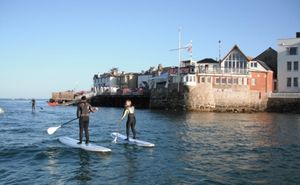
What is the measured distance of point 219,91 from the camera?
7088cm

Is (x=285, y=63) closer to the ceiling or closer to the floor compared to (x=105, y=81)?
closer to the ceiling

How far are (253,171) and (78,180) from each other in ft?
21.1

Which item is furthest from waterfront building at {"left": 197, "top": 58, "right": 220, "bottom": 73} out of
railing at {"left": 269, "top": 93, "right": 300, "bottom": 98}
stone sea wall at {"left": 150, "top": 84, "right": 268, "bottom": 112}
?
railing at {"left": 269, "top": 93, "right": 300, "bottom": 98}

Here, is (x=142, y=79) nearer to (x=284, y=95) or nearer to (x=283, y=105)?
(x=283, y=105)

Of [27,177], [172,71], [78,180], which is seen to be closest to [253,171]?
[78,180]

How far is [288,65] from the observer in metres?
75.2

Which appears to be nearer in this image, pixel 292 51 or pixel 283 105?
pixel 283 105

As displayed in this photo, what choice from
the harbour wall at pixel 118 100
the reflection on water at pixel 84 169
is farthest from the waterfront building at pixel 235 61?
the reflection on water at pixel 84 169

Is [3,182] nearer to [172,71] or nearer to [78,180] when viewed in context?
[78,180]

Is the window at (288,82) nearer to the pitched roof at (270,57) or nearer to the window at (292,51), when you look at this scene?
the window at (292,51)

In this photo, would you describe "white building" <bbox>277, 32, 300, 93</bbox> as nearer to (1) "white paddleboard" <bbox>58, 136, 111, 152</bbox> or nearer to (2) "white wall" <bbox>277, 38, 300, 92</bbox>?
(2) "white wall" <bbox>277, 38, 300, 92</bbox>

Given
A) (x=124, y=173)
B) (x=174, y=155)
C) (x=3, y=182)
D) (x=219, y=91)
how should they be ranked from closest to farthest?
1. (x=3, y=182)
2. (x=124, y=173)
3. (x=174, y=155)
4. (x=219, y=91)

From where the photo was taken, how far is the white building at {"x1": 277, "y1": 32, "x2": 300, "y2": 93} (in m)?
74.6

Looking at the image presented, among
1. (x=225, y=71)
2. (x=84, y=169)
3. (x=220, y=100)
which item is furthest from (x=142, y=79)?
(x=84, y=169)
